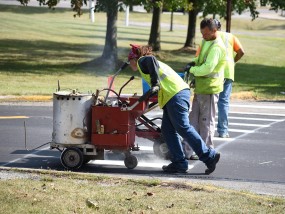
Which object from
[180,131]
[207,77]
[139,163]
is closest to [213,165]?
[180,131]

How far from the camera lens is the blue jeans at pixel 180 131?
1116 cm

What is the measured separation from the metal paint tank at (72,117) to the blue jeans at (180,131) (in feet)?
3.50

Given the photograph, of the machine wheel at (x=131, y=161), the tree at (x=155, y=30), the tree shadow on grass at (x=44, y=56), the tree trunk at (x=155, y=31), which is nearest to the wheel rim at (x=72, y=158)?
the machine wheel at (x=131, y=161)

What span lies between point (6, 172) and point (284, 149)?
496cm

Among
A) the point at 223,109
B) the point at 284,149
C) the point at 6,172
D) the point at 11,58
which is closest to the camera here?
the point at 6,172

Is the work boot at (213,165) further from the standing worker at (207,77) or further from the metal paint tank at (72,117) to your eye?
the metal paint tank at (72,117)

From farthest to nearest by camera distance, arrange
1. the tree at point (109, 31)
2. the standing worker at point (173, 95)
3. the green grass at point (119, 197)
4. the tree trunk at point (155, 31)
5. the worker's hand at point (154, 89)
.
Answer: the tree trunk at point (155, 31), the tree at point (109, 31), the standing worker at point (173, 95), the worker's hand at point (154, 89), the green grass at point (119, 197)

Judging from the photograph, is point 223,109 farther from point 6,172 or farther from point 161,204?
point 161,204

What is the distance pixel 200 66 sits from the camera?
12.0 meters

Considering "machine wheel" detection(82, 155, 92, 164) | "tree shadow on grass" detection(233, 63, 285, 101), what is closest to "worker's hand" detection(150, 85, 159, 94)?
"machine wheel" detection(82, 155, 92, 164)

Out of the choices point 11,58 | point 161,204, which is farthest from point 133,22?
point 161,204

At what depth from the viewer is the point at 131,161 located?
459 inches

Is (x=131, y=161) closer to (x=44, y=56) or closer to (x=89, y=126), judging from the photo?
(x=89, y=126)

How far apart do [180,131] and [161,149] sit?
1403 mm
